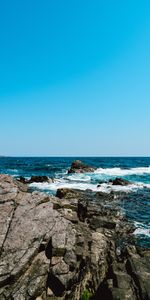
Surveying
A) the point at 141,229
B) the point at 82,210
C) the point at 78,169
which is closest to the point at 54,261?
the point at 82,210

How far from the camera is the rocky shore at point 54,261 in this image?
8.08m

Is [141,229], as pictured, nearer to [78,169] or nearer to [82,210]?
[82,210]

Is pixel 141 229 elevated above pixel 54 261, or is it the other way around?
pixel 54 261

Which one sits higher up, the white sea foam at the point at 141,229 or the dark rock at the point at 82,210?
the dark rock at the point at 82,210

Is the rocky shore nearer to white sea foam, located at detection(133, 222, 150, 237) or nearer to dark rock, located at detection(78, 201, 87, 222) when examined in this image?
dark rock, located at detection(78, 201, 87, 222)

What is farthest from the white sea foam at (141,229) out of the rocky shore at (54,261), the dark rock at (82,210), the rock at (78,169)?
the rock at (78,169)

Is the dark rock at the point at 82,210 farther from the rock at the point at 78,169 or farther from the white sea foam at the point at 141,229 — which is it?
the rock at the point at 78,169

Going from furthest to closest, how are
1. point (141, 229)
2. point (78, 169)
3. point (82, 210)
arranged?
point (78, 169) → point (141, 229) → point (82, 210)

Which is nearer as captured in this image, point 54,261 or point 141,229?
point 54,261

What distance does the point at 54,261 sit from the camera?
900 centimetres

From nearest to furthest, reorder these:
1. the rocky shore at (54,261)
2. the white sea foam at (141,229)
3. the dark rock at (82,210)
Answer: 1. the rocky shore at (54,261)
2. the dark rock at (82,210)
3. the white sea foam at (141,229)

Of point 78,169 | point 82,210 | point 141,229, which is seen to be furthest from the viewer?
point 78,169

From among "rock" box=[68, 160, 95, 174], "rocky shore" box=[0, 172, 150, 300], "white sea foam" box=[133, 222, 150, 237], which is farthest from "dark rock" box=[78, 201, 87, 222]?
"rock" box=[68, 160, 95, 174]

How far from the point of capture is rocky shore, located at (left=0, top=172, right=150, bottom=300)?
8.08 meters
